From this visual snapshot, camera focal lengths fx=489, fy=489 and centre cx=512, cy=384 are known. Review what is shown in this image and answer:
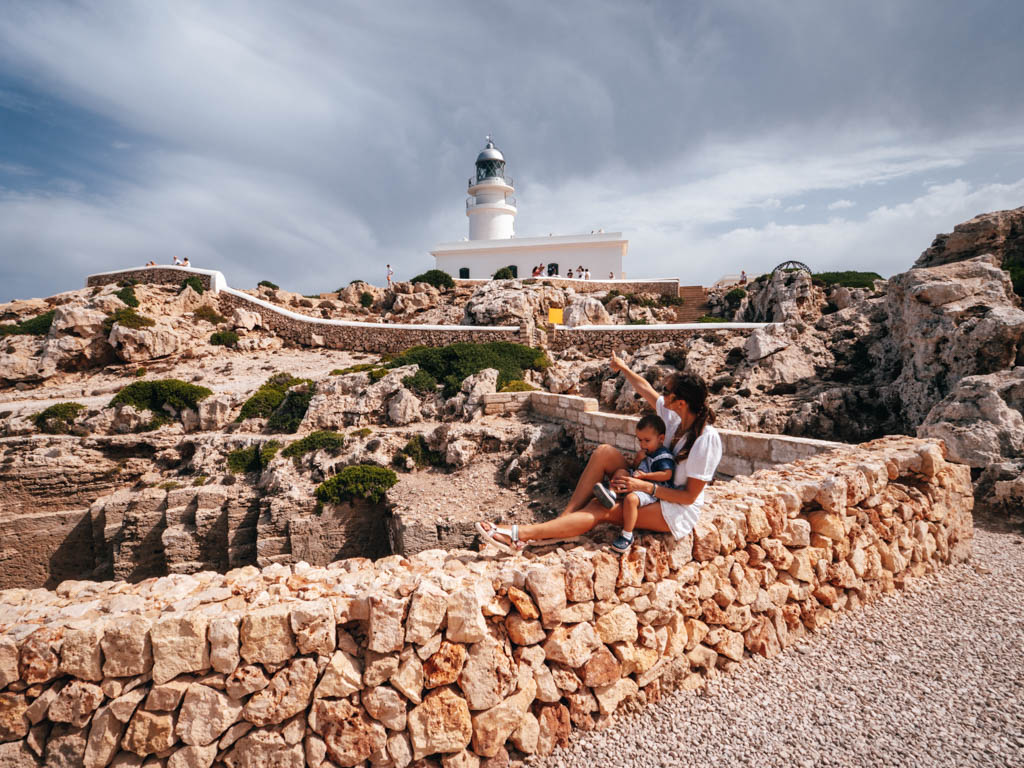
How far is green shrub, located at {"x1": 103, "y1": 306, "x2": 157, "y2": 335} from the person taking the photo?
65.3ft

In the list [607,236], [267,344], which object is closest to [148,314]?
[267,344]

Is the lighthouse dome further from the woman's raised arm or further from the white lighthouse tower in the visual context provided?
the woman's raised arm

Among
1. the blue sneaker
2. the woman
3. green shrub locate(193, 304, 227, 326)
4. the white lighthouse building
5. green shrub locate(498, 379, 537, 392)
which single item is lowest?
green shrub locate(498, 379, 537, 392)

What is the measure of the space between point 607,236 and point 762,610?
3318cm

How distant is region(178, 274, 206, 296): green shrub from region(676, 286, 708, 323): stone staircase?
25136 millimetres

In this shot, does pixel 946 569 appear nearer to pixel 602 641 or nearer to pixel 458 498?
pixel 602 641

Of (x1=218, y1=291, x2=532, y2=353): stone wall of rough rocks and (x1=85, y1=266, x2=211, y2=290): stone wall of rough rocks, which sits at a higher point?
(x1=85, y1=266, x2=211, y2=290): stone wall of rough rocks

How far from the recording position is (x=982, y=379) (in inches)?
296

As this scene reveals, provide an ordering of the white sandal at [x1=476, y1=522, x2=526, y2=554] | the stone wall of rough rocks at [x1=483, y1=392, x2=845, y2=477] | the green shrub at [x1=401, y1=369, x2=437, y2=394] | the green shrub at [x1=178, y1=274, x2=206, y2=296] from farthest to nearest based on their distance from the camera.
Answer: the green shrub at [x1=178, y1=274, x2=206, y2=296] → the green shrub at [x1=401, y1=369, x2=437, y2=394] → the stone wall of rough rocks at [x1=483, y1=392, x2=845, y2=477] → the white sandal at [x1=476, y1=522, x2=526, y2=554]

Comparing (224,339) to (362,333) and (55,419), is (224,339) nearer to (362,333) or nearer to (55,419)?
(362,333)

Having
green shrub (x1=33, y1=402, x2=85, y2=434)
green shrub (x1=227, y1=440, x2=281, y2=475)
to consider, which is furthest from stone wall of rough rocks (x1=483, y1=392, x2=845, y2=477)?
green shrub (x1=33, y1=402, x2=85, y2=434)

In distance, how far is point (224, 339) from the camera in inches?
861

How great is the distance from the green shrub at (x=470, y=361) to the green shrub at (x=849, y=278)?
14.5 meters

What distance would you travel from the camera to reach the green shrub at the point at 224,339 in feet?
71.5
